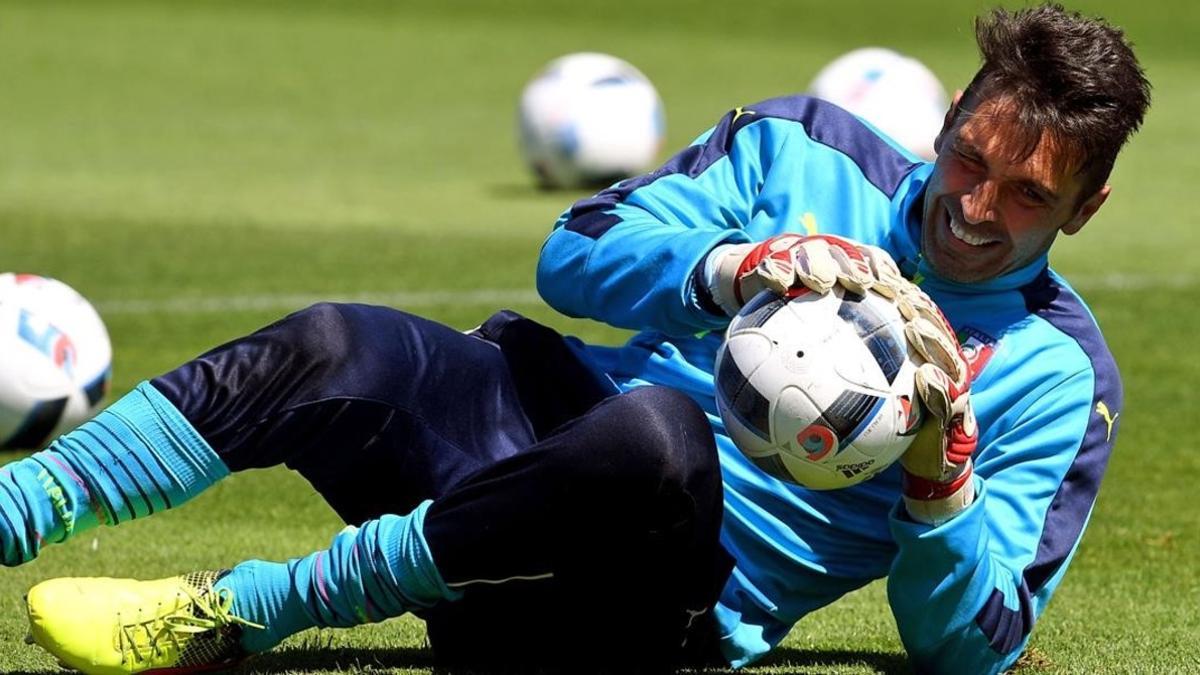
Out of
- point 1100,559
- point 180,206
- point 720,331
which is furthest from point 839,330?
point 180,206

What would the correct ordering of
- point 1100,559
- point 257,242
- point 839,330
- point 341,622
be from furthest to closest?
point 257,242
point 1100,559
point 341,622
point 839,330

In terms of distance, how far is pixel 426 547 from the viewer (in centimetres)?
385

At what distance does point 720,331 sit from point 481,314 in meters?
5.33

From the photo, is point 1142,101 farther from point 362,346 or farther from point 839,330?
point 362,346

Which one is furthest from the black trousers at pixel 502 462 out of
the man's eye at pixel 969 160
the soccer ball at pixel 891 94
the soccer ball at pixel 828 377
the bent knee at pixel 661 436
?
the soccer ball at pixel 891 94

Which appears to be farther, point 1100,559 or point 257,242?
point 257,242

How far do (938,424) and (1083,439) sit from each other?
604 millimetres

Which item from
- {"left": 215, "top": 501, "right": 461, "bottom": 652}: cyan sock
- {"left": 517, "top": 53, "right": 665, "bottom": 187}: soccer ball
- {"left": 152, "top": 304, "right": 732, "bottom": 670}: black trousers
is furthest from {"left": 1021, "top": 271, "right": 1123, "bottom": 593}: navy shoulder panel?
{"left": 517, "top": 53, "right": 665, "bottom": 187}: soccer ball

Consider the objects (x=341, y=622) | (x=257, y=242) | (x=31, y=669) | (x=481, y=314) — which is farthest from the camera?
(x=257, y=242)

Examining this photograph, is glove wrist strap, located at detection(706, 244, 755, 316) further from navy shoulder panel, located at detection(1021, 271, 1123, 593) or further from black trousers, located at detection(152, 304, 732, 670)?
navy shoulder panel, located at detection(1021, 271, 1123, 593)

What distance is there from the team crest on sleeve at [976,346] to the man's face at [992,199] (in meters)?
0.12

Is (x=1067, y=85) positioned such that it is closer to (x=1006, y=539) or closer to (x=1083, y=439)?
(x=1083, y=439)

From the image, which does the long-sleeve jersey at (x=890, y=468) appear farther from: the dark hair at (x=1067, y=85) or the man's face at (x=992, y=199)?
the dark hair at (x=1067, y=85)

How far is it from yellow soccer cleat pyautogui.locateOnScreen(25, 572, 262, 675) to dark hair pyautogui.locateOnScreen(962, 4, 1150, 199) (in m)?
1.82
